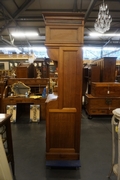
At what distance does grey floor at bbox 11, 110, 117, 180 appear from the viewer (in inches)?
75.8

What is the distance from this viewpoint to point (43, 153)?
2443 mm

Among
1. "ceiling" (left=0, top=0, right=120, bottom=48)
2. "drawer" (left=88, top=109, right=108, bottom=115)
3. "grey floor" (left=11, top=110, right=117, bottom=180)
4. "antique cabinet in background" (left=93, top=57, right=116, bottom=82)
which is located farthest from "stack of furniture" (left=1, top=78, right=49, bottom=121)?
"ceiling" (left=0, top=0, right=120, bottom=48)

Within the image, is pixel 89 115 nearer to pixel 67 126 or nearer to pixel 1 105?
pixel 67 126

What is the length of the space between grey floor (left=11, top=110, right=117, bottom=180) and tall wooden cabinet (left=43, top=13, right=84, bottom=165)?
0.70 ft

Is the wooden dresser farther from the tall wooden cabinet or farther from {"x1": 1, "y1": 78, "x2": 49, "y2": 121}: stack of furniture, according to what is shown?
the tall wooden cabinet

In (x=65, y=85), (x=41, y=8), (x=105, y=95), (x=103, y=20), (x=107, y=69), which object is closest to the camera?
(x=65, y=85)

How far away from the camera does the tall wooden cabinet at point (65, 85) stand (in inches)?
69.2

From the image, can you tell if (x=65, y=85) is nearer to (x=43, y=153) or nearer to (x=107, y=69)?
(x=43, y=153)

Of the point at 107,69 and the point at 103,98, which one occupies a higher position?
the point at 107,69

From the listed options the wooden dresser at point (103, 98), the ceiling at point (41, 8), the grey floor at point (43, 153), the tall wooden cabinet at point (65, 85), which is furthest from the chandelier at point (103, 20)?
the grey floor at point (43, 153)

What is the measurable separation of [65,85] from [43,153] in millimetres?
1347

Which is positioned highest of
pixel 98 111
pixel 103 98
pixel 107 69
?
pixel 107 69

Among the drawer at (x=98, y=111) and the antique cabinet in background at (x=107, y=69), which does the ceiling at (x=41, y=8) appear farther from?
the drawer at (x=98, y=111)

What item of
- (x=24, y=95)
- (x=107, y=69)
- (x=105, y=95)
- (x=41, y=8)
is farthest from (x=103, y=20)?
(x=24, y=95)
